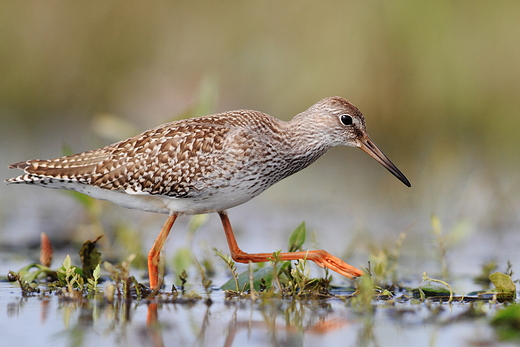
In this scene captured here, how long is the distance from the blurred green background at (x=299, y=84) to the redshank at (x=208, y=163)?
8.69ft

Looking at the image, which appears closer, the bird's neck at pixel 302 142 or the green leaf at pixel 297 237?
the green leaf at pixel 297 237

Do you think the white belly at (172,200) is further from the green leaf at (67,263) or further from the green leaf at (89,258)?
the green leaf at (67,263)

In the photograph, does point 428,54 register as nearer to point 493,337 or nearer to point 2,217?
point 2,217

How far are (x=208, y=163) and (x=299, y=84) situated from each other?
7.97 metres

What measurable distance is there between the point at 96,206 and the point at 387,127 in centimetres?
738

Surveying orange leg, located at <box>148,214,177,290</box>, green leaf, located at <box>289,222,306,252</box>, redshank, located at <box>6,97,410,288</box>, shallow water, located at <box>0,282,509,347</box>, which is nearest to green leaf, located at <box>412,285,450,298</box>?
shallow water, located at <box>0,282,509,347</box>

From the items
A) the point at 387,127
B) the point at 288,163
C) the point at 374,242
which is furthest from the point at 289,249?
the point at 387,127

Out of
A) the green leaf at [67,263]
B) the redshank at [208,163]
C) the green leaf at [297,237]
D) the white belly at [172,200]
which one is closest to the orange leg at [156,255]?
the redshank at [208,163]

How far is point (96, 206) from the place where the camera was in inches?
350

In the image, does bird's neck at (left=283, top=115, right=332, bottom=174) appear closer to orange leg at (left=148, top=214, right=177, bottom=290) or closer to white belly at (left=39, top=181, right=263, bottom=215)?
white belly at (left=39, top=181, right=263, bottom=215)

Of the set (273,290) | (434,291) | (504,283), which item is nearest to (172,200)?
(273,290)

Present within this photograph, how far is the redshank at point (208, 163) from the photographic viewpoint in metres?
7.22

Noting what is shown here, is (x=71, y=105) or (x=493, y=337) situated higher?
(x=71, y=105)

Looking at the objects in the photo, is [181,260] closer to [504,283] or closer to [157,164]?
[157,164]
